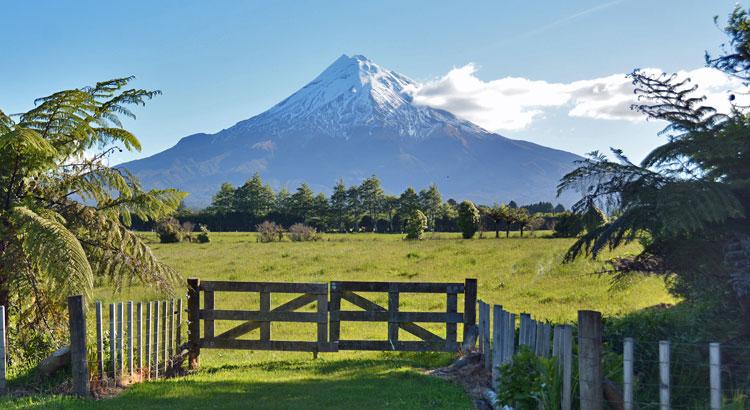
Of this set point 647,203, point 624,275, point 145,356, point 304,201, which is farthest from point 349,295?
point 304,201

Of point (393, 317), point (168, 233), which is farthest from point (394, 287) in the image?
point (168, 233)

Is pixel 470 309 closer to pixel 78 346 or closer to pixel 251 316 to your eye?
pixel 251 316

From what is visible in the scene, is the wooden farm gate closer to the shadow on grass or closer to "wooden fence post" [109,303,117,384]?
the shadow on grass

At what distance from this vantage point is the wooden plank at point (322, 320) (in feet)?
38.7

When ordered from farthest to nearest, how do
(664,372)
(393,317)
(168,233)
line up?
(168,233)
(393,317)
(664,372)

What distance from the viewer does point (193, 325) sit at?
1127cm

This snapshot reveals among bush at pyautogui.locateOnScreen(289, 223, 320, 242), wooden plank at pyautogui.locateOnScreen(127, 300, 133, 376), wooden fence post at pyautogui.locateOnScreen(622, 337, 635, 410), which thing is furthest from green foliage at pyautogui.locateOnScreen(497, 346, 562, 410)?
bush at pyautogui.locateOnScreen(289, 223, 320, 242)

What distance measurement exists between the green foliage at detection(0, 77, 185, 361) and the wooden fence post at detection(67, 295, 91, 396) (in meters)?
0.59

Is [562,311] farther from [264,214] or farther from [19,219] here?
[264,214]

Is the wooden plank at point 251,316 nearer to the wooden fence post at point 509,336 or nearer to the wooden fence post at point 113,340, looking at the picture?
the wooden fence post at point 113,340

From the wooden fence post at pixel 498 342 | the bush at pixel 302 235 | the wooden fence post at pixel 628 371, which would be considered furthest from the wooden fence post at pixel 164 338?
the bush at pixel 302 235

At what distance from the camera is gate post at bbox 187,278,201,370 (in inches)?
440

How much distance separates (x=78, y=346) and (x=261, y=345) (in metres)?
3.92

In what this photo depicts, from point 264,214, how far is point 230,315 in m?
84.0
